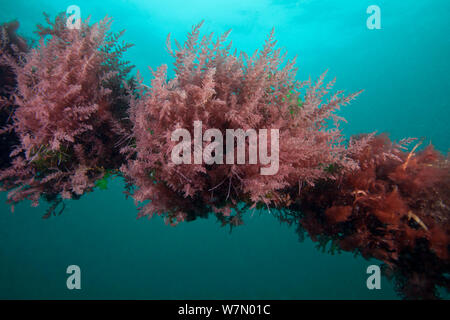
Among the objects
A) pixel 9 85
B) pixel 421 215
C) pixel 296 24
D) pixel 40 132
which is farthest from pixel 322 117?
pixel 296 24

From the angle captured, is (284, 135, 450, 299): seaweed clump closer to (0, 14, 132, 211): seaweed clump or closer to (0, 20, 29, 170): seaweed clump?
(0, 14, 132, 211): seaweed clump

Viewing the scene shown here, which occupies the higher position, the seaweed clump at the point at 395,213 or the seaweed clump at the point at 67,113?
the seaweed clump at the point at 67,113

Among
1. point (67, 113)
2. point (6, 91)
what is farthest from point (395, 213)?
point (6, 91)

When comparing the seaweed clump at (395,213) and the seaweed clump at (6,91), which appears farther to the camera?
the seaweed clump at (6,91)

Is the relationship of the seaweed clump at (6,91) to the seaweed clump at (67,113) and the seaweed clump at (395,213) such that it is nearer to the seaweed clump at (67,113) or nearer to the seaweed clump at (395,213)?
the seaweed clump at (67,113)

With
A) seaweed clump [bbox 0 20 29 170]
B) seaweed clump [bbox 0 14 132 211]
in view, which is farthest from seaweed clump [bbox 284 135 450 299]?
seaweed clump [bbox 0 20 29 170]

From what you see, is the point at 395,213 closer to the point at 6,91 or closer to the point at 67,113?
the point at 67,113

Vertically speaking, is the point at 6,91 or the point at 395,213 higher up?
the point at 6,91

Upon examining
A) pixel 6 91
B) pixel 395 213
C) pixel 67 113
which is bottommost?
pixel 395 213

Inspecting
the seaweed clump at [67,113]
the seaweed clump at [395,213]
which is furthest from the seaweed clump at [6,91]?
the seaweed clump at [395,213]

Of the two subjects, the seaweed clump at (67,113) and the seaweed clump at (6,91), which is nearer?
the seaweed clump at (67,113)

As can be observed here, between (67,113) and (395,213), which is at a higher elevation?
(67,113)

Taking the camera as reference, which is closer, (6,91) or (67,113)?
(67,113)

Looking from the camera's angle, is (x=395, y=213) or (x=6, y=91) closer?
(x=395, y=213)
